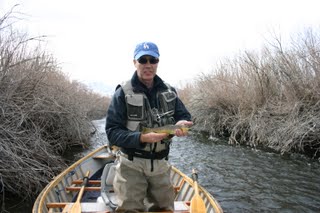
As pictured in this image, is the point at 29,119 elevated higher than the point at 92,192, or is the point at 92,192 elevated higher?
the point at 29,119

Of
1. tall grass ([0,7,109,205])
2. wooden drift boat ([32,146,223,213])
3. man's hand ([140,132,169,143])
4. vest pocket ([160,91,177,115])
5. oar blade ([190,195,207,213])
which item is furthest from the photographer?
tall grass ([0,7,109,205])

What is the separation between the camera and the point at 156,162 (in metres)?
3.34

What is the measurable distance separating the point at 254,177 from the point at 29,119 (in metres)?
5.71

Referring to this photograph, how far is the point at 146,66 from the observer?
3.26m

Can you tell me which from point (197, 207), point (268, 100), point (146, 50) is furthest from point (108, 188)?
point (268, 100)

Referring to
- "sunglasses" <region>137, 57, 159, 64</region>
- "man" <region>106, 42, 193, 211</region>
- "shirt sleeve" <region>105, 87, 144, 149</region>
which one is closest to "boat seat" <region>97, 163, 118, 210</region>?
"man" <region>106, 42, 193, 211</region>

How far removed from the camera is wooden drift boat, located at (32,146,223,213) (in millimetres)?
4277

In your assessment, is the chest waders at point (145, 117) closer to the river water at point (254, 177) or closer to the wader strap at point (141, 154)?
the wader strap at point (141, 154)

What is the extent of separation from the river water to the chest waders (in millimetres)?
3502

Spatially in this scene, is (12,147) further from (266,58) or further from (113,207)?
(266,58)

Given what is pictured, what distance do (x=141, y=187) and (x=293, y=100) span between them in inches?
358

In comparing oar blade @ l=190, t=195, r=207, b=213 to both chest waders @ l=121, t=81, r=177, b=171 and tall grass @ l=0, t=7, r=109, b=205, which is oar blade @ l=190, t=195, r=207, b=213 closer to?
chest waders @ l=121, t=81, r=177, b=171

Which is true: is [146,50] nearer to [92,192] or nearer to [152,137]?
[152,137]

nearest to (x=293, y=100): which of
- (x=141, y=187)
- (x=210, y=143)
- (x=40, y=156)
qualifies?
(x=210, y=143)
